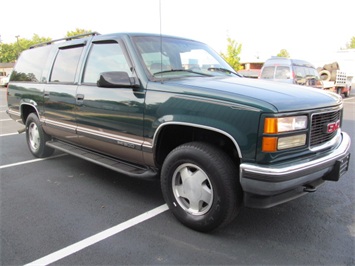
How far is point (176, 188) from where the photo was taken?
123 inches

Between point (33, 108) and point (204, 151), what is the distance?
155 inches

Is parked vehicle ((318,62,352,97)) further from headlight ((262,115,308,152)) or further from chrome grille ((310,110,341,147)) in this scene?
headlight ((262,115,308,152))

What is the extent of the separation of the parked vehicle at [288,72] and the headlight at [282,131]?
32.5 feet

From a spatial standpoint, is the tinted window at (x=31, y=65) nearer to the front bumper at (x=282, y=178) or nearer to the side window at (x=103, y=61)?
the side window at (x=103, y=61)

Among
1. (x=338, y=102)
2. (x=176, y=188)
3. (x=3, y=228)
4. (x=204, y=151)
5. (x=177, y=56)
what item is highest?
(x=177, y=56)

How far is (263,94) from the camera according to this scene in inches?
107

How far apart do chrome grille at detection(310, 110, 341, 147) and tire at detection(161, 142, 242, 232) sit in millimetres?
774

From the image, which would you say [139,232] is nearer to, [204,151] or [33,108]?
[204,151]

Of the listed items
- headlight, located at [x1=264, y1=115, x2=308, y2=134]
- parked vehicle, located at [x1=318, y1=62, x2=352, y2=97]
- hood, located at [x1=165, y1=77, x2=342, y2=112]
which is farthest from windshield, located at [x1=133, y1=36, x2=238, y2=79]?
parked vehicle, located at [x1=318, y1=62, x2=352, y2=97]

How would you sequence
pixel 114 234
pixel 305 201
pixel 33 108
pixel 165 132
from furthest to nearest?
pixel 33 108, pixel 305 201, pixel 165 132, pixel 114 234

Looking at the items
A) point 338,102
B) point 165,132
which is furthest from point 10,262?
point 338,102

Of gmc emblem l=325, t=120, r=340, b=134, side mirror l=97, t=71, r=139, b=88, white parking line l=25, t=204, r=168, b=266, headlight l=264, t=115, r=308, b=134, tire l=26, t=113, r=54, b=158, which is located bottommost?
white parking line l=25, t=204, r=168, b=266

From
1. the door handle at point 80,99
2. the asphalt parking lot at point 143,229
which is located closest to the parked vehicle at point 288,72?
the asphalt parking lot at point 143,229

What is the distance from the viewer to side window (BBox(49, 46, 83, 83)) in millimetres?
4375
